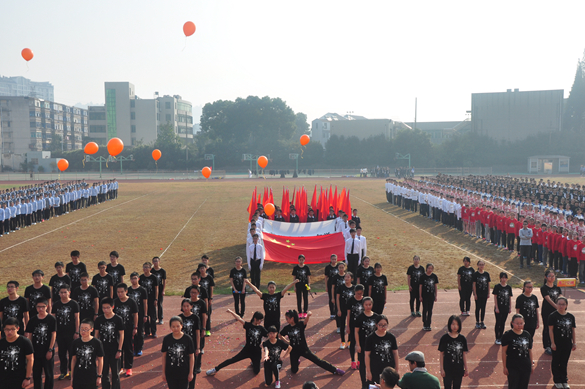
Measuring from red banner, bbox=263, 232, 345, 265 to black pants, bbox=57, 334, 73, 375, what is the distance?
8.68 metres

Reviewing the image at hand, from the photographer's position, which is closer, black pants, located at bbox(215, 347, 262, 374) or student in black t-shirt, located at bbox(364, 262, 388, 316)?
black pants, located at bbox(215, 347, 262, 374)

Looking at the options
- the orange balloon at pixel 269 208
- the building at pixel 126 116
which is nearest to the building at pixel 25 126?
the building at pixel 126 116

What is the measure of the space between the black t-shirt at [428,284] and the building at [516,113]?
77301 millimetres

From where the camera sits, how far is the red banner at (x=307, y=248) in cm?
1636

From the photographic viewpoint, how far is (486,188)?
1297 inches

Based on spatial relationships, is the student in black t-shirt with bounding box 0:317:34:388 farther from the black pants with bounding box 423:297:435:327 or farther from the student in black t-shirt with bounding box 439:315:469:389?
the black pants with bounding box 423:297:435:327

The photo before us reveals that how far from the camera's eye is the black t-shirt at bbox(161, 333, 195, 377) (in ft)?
21.0

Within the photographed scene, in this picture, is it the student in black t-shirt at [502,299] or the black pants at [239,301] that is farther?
the black pants at [239,301]

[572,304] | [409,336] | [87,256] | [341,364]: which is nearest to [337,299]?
[341,364]

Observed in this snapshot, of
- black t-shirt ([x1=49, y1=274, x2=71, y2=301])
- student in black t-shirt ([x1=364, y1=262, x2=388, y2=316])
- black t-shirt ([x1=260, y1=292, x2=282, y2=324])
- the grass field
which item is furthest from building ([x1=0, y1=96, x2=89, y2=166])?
student in black t-shirt ([x1=364, y1=262, x2=388, y2=316])

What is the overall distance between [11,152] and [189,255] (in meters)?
91.0

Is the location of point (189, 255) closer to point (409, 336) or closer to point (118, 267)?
point (118, 267)

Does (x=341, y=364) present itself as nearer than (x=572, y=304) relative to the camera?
Yes

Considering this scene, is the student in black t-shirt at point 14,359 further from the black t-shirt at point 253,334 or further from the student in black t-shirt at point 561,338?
the student in black t-shirt at point 561,338
